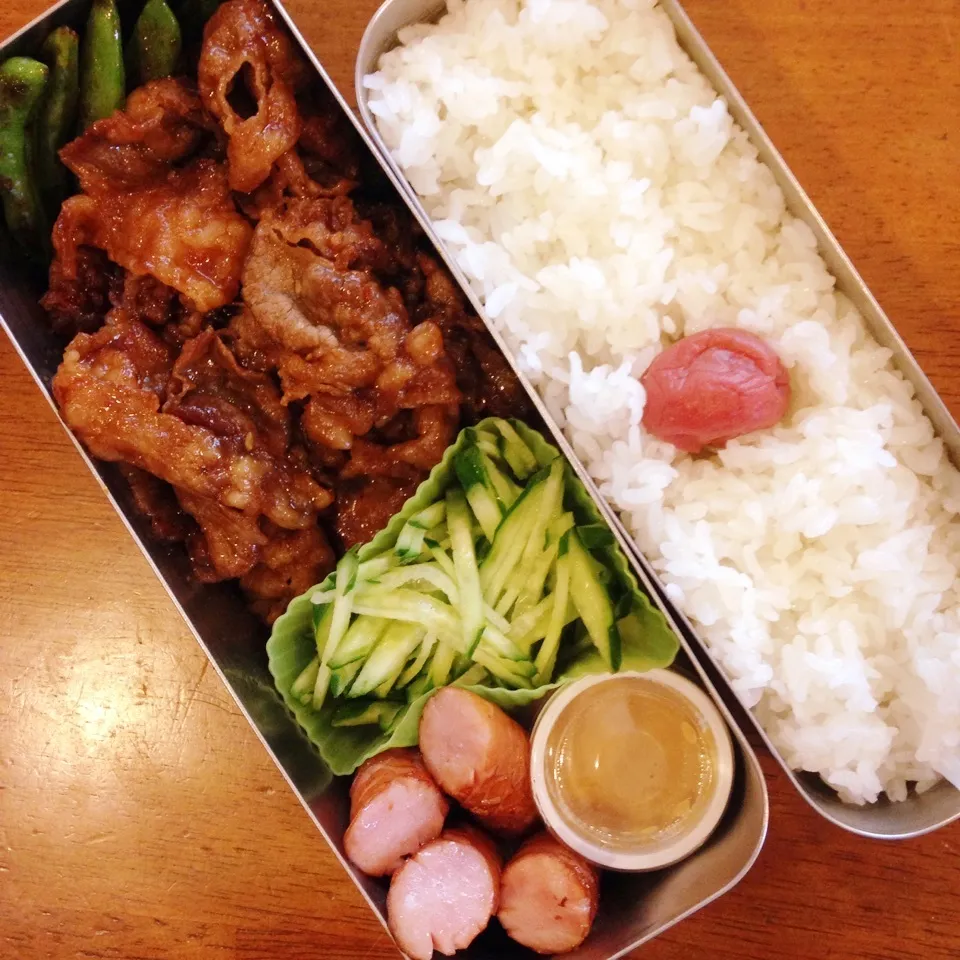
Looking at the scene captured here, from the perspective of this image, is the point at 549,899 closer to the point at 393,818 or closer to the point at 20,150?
the point at 393,818

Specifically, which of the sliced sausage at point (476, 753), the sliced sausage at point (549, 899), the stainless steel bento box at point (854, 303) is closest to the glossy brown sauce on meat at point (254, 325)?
the stainless steel bento box at point (854, 303)

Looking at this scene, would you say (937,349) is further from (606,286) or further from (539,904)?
(539,904)

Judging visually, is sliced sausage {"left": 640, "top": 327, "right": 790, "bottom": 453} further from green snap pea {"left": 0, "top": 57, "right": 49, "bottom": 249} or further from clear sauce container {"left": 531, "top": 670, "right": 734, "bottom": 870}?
green snap pea {"left": 0, "top": 57, "right": 49, "bottom": 249}

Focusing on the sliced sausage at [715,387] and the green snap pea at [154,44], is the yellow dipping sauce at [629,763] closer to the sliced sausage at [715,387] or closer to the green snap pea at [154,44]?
the sliced sausage at [715,387]

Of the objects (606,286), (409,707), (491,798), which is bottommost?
(491,798)

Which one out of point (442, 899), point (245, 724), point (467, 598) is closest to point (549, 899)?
point (442, 899)

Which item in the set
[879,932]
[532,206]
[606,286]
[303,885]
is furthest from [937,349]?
[303,885]
